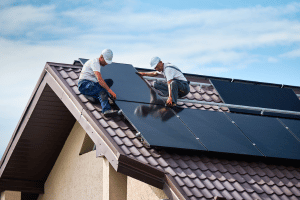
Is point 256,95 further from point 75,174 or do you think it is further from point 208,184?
point 75,174

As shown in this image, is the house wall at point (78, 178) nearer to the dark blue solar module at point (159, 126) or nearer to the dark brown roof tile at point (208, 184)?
the dark blue solar module at point (159, 126)

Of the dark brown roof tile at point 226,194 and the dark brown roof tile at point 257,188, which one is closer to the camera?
the dark brown roof tile at point 226,194

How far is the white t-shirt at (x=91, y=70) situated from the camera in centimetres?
1119

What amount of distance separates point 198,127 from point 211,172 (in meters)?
1.21

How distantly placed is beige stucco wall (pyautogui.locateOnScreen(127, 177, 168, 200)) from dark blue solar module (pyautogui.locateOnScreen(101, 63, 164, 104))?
6.08 ft

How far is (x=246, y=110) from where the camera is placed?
1260cm

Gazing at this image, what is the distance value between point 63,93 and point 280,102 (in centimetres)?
567

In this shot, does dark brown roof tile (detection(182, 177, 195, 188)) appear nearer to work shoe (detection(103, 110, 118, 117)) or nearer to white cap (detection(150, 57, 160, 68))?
work shoe (detection(103, 110, 118, 117))

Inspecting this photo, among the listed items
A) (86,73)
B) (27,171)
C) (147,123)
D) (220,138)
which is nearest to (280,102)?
(220,138)

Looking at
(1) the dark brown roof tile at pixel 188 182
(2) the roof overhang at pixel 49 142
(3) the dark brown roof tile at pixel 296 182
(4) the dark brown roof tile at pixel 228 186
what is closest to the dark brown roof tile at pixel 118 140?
(2) the roof overhang at pixel 49 142

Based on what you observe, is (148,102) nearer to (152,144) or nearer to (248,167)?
(152,144)

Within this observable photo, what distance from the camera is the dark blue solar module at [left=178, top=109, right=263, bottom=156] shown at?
1080 centimetres

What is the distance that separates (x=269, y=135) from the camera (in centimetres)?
1160

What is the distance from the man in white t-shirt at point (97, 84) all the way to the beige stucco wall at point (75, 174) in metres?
2.30
